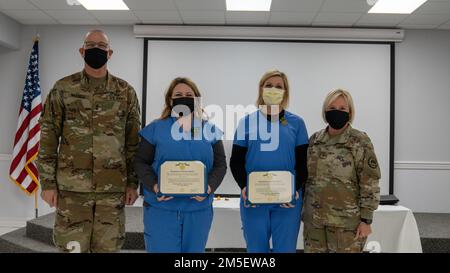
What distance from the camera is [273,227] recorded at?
1.82 m

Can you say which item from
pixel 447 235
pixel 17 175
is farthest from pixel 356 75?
pixel 17 175

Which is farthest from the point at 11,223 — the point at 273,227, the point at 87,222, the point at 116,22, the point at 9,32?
the point at 273,227

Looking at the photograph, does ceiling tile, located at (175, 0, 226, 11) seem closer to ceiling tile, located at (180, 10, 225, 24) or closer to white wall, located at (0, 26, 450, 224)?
ceiling tile, located at (180, 10, 225, 24)

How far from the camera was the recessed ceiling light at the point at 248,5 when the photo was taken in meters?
3.88

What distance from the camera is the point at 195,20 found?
174 inches

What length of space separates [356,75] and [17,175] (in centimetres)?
436

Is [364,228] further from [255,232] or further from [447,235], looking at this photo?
[447,235]

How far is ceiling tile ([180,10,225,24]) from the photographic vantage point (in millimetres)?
4172

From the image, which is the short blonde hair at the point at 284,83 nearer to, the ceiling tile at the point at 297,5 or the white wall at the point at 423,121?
the ceiling tile at the point at 297,5

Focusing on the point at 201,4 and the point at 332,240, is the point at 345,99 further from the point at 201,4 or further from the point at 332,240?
the point at 201,4

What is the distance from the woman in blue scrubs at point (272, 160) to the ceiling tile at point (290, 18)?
2.58m

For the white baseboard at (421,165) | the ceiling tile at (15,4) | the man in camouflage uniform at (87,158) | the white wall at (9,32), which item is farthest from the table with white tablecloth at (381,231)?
the white wall at (9,32)

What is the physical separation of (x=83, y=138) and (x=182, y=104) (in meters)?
0.49
